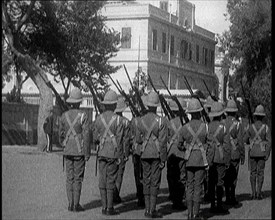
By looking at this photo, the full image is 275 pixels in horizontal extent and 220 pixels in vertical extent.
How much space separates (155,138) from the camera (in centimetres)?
923

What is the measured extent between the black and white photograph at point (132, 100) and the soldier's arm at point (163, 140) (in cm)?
1

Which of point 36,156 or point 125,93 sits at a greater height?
point 125,93

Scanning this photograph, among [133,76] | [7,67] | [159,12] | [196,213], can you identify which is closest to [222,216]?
[196,213]

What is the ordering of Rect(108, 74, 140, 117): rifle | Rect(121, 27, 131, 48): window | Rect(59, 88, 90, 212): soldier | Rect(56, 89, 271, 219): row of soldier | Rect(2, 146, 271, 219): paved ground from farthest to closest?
Rect(108, 74, 140, 117): rifle, Rect(59, 88, 90, 212): soldier, Rect(56, 89, 271, 219): row of soldier, Rect(2, 146, 271, 219): paved ground, Rect(121, 27, 131, 48): window

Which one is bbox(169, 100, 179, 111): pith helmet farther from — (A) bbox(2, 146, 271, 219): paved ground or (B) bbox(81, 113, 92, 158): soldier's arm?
(B) bbox(81, 113, 92, 158): soldier's arm

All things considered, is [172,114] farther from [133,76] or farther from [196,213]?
[196,213]

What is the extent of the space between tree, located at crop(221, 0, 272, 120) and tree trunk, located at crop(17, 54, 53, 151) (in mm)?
2588

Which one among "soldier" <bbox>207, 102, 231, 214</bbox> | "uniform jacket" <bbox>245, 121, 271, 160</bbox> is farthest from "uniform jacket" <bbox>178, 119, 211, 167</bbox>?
"uniform jacket" <bbox>245, 121, 271, 160</bbox>

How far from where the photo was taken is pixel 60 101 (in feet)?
30.6

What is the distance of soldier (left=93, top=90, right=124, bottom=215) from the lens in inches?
360

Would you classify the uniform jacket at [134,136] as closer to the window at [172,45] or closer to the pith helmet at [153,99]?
the pith helmet at [153,99]

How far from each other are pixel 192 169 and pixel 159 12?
2.07 meters

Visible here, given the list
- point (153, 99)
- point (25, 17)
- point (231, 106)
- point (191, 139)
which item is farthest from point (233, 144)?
point (25, 17)

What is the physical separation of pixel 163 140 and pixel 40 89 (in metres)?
1.77
